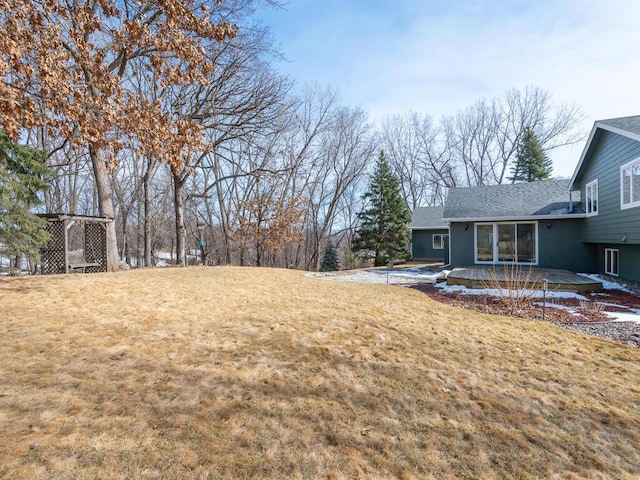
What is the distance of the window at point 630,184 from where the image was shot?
8.16 meters

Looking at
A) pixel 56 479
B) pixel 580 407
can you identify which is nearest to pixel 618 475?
pixel 580 407

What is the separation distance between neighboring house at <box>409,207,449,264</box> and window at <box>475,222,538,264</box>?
8202 millimetres

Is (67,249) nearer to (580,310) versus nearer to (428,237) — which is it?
(580,310)

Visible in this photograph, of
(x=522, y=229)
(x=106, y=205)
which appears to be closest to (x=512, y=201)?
(x=522, y=229)

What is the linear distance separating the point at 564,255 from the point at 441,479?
1333cm

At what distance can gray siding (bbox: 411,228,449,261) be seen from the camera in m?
22.0

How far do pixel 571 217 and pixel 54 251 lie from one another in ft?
58.7

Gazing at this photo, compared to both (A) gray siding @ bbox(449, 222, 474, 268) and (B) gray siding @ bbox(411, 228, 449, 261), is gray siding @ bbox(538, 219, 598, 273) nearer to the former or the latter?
(A) gray siding @ bbox(449, 222, 474, 268)

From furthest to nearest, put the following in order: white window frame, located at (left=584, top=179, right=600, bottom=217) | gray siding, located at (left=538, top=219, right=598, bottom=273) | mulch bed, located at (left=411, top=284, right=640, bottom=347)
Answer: gray siding, located at (left=538, top=219, right=598, bottom=273)
white window frame, located at (left=584, top=179, right=600, bottom=217)
mulch bed, located at (left=411, top=284, right=640, bottom=347)

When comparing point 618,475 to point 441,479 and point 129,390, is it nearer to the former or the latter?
point 441,479

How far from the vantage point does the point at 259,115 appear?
14234 millimetres

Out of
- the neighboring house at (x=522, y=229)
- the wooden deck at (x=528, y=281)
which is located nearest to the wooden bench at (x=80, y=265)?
the wooden deck at (x=528, y=281)

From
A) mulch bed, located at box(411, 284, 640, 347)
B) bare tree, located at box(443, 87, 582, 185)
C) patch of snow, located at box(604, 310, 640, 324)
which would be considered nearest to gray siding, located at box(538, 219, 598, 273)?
mulch bed, located at box(411, 284, 640, 347)

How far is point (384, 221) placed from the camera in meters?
21.0
